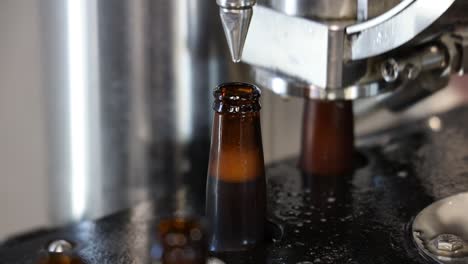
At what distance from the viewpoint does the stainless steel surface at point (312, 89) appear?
2.62ft

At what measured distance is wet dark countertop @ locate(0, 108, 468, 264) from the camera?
2.40 feet

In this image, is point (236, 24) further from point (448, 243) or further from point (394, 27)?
point (448, 243)

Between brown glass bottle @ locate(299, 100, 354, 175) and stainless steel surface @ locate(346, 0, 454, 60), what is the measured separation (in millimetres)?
100

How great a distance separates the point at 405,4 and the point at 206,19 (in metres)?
0.29

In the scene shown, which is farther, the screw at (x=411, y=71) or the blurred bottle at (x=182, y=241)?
the screw at (x=411, y=71)

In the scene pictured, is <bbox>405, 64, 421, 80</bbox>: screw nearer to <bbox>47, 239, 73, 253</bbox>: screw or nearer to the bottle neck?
the bottle neck

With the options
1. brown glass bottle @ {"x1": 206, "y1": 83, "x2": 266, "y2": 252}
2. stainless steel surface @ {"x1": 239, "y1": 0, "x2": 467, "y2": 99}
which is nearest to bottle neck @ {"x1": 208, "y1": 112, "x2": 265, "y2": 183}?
brown glass bottle @ {"x1": 206, "y1": 83, "x2": 266, "y2": 252}

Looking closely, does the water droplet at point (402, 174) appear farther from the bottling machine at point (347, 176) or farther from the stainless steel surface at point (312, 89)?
the stainless steel surface at point (312, 89)

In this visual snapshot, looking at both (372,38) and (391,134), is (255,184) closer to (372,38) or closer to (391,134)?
(372,38)

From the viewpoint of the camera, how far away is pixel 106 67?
0.94 metres

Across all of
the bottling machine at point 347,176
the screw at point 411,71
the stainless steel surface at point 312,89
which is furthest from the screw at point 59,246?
the screw at point 411,71

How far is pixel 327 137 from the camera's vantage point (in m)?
0.86

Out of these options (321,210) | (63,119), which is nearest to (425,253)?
(321,210)

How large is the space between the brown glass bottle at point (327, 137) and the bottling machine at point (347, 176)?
0.02m
